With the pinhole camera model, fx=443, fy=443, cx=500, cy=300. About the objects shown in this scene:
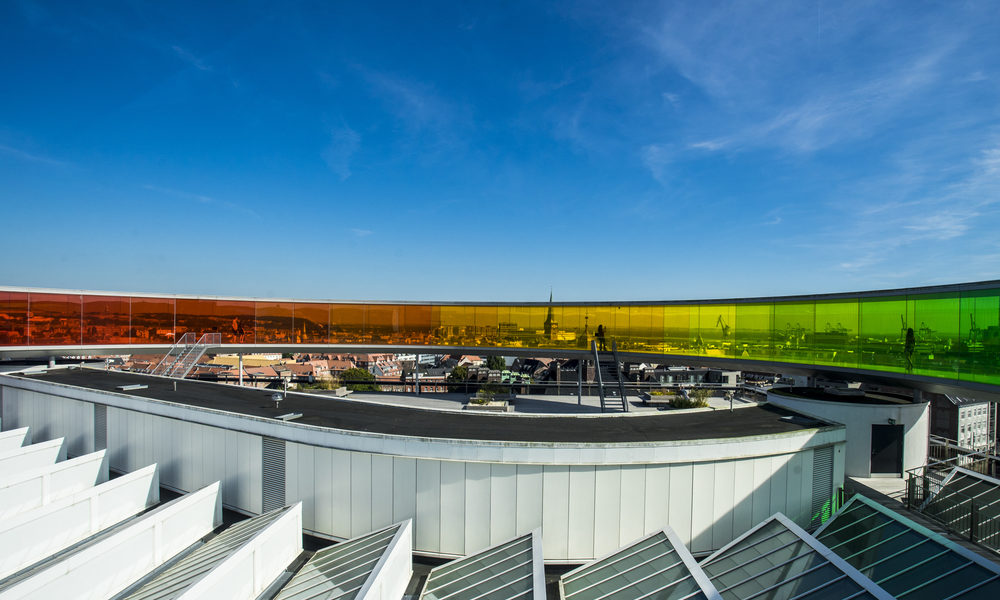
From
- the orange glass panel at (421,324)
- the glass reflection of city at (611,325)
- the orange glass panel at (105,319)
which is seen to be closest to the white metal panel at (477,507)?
the glass reflection of city at (611,325)

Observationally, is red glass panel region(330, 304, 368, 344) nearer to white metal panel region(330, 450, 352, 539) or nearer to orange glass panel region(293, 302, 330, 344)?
orange glass panel region(293, 302, 330, 344)

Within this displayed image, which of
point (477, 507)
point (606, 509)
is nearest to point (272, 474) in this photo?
point (477, 507)

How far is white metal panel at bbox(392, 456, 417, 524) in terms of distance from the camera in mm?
9531

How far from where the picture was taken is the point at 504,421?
41.0 ft

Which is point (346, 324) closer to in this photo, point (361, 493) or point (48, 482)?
point (48, 482)

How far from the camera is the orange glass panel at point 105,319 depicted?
20.2 m

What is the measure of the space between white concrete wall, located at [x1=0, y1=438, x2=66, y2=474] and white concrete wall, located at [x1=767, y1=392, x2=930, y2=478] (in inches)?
950

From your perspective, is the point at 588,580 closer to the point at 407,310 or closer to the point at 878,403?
the point at 878,403

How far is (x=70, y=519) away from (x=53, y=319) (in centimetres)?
1411

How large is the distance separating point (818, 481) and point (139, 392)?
71.0 feet

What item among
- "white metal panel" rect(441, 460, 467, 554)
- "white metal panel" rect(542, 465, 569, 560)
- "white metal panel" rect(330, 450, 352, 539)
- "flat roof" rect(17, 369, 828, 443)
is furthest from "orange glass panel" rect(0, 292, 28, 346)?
"white metal panel" rect(542, 465, 569, 560)

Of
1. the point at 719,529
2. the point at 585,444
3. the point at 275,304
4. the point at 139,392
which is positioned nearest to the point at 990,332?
the point at 719,529

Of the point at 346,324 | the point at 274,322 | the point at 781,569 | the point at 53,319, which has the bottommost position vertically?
the point at 781,569

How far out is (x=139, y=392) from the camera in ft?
52.9
